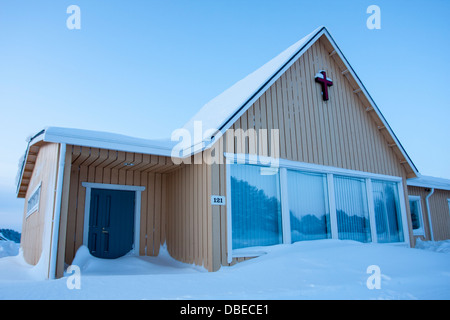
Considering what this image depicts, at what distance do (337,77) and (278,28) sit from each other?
6.44 metres

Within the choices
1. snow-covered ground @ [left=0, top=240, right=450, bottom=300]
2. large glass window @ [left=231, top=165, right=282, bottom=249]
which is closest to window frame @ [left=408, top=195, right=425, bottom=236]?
snow-covered ground @ [left=0, top=240, right=450, bottom=300]

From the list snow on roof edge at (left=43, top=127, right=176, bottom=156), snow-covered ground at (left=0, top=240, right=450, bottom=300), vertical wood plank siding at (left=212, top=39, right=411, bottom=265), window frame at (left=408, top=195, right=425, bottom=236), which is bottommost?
snow-covered ground at (left=0, top=240, right=450, bottom=300)

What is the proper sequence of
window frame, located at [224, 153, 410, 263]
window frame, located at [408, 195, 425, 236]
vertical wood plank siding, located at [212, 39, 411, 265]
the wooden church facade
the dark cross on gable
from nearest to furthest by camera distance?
the wooden church facade → window frame, located at [224, 153, 410, 263] → vertical wood plank siding, located at [212, 39, 411, 265] → the dark cross on gable → window frame, located at [408, 195, 425, 236]

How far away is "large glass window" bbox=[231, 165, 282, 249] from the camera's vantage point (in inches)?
271

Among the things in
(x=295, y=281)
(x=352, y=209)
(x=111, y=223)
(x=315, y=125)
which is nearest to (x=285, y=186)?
(x=315, y=125)

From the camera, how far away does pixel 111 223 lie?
8109 millimetres

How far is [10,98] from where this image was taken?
8844mm

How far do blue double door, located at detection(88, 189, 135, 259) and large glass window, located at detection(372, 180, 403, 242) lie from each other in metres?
6.73

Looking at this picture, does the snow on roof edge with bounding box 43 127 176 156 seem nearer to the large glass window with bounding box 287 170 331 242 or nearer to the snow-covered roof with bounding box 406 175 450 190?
the large glass window with bounding box 287 170 331 242

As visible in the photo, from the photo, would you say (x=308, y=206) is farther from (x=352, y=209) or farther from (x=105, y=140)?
(x=105, y=140)

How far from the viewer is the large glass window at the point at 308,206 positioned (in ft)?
25.0

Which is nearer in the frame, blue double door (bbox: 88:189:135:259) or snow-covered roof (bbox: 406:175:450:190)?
blue double door (bbox: 88:189:135:259)
